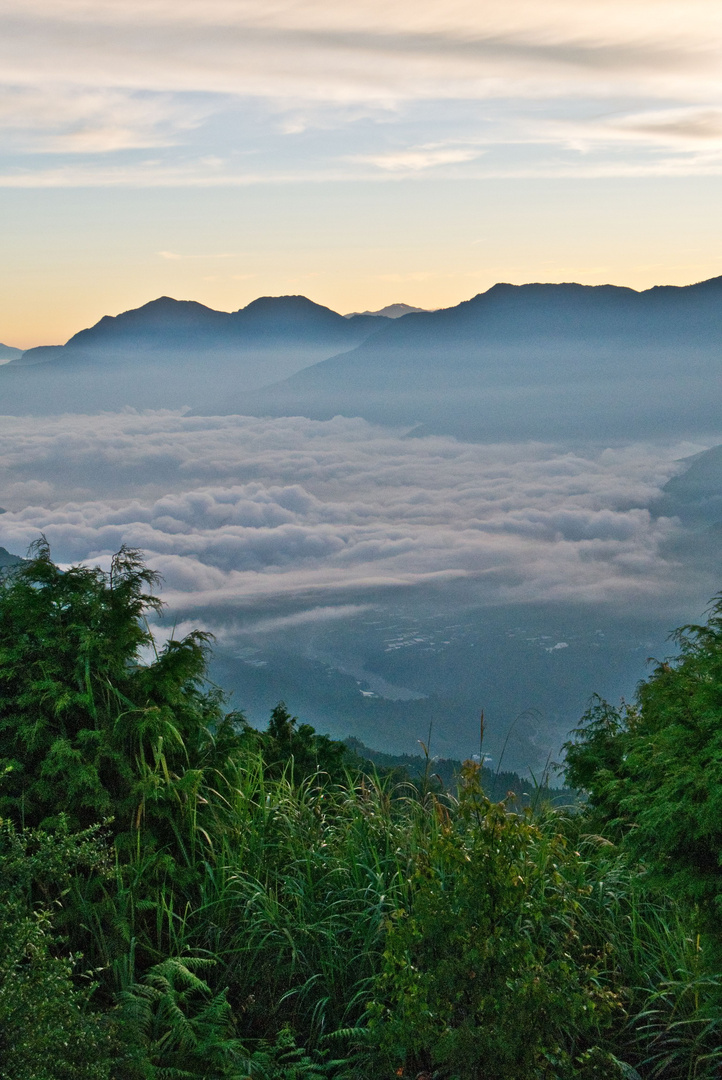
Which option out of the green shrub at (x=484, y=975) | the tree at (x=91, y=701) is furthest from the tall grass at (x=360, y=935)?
the tree at (x=91, y=701)

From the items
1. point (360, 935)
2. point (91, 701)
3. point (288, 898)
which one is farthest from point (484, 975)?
point (91, 701)

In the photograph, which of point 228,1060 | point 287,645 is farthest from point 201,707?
point 287,645

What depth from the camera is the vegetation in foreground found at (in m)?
2.89

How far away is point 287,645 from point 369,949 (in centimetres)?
18588

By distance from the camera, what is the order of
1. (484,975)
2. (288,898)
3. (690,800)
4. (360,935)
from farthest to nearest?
(288,898), (360,935), (690,800), (484,975)

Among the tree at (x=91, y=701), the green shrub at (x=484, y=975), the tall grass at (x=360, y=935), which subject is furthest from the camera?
the tree at (x=91, y=701)

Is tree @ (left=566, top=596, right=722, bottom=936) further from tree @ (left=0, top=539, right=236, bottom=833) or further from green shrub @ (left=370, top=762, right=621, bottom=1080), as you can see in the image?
tree @ (left=0, top=539, right=236, bottom=833)

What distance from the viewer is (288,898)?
4121 millimetres

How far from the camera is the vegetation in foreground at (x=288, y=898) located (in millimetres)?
2889

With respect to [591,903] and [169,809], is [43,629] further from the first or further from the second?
[591,903]

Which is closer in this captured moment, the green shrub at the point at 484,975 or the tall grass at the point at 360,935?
the green shrub at the point at 484,975

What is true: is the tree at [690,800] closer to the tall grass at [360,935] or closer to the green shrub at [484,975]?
the tall grass at [360,935]

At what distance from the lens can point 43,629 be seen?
4.36m

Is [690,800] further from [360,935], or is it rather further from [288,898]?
[288,898]
